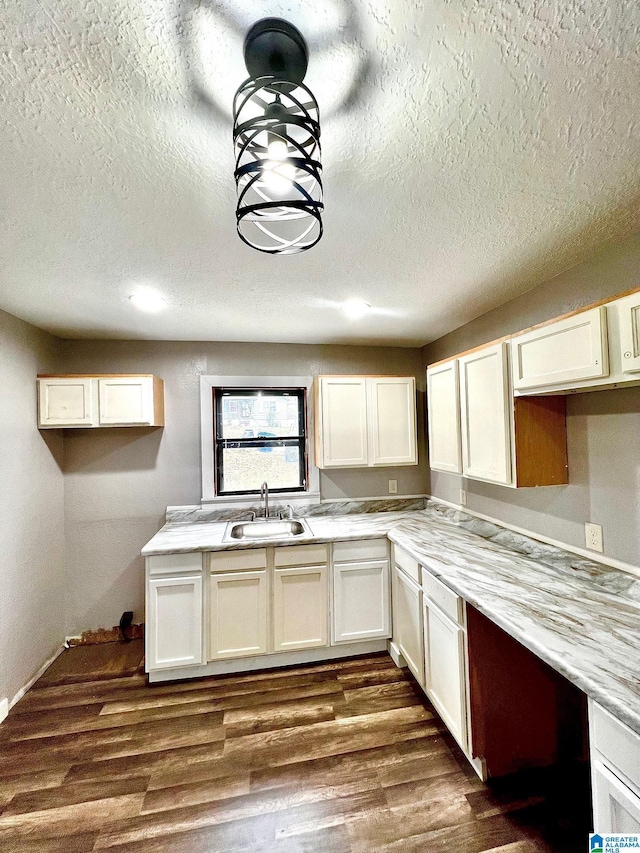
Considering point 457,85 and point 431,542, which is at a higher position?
point 457,85

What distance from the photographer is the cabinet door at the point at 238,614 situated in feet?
8.25

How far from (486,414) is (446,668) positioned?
1.38 metres

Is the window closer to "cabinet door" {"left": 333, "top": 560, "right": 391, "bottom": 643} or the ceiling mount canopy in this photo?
"cabinet door" {"left": 333, "top": 560, "right": 391, "bottom": 643}

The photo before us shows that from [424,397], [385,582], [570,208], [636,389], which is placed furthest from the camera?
[424,397]

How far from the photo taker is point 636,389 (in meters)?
1.59

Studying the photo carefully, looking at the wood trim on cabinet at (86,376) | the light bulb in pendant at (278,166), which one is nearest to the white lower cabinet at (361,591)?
the wood trim on cabinet at (86,376)

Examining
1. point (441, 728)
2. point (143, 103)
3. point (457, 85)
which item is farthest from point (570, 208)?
point (441, 728)

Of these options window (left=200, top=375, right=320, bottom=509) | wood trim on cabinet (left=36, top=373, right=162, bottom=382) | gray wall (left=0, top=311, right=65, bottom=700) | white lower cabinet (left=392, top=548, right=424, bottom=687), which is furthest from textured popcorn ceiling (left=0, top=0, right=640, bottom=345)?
white lower cabinet (left=392, top=548, right=424, bottom=687)

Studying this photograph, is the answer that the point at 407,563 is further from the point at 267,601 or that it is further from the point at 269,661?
the point at 269,661

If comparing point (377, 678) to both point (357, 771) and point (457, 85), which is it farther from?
point (457, 85)

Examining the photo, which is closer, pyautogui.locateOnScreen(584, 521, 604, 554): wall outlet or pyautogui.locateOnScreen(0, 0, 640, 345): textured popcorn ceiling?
pyautogui.locateOnScreen(0, 0, 640, 345): textured popcorn ceiling

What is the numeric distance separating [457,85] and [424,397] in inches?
107

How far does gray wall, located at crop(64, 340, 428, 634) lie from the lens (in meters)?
2.98

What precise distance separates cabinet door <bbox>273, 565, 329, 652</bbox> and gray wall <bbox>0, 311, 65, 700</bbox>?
164 centimetres
